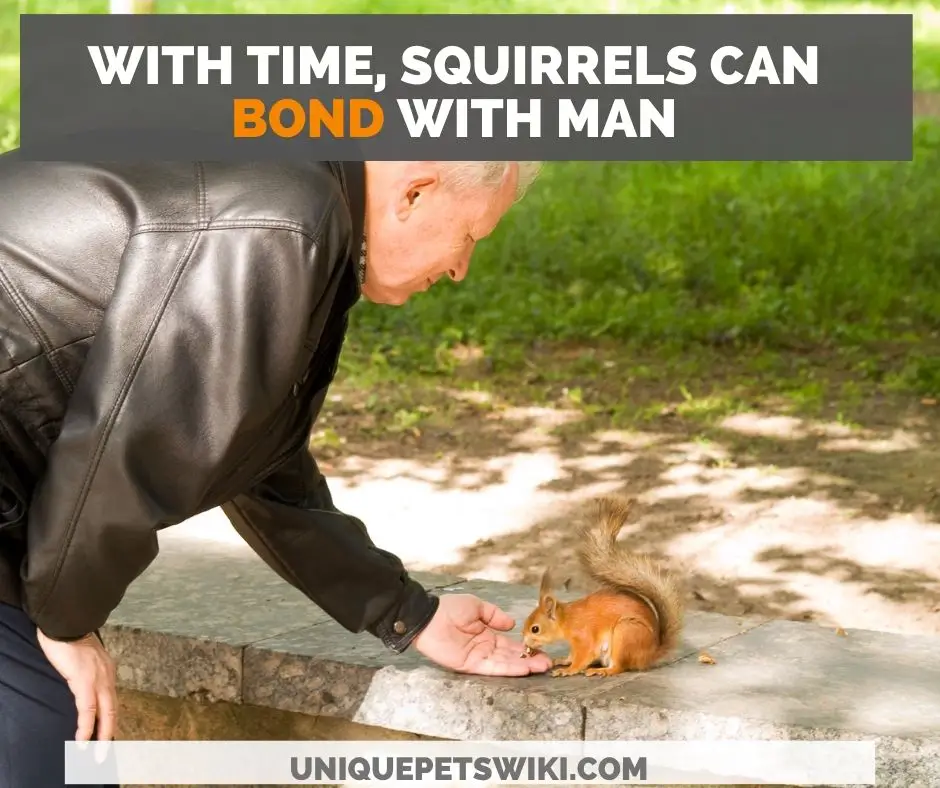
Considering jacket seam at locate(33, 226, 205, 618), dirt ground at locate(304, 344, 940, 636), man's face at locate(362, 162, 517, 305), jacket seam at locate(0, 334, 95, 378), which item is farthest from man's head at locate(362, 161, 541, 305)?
dirt ground at locate(304, 344, 940, 636)

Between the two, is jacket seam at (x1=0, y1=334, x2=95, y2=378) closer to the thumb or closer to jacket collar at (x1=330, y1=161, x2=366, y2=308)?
jacket collar at (x1=330, y1=161, x2=366, y2=308)

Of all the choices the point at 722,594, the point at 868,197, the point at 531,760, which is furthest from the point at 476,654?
the point at 868,197

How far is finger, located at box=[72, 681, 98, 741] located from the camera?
240cm

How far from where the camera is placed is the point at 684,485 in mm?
6648

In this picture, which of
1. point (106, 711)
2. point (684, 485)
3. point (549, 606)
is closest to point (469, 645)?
point (549, 606)

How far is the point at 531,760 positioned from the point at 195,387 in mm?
1156

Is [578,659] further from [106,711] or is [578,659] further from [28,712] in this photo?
[28,712]

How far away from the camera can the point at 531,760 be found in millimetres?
2932

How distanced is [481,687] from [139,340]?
1.13m

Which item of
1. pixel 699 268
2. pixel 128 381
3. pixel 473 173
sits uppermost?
pixel 699 268

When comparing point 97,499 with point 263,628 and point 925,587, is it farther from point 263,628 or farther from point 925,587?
point 925,587

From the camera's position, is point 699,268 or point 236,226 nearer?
point 236,226

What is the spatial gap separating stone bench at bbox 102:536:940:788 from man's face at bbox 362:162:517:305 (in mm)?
889

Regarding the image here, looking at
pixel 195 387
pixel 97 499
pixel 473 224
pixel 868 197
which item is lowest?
pixel 97 499
